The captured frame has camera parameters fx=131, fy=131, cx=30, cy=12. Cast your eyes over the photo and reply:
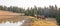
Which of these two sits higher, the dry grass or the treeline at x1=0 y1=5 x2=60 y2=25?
the treeline at x1=0 y1=5 x2=60 y2=25

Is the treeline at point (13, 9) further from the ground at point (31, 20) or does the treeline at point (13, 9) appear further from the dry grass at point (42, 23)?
the dry grass at point (42, 23)

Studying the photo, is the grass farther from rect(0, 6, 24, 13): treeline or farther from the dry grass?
rect(0, 6, 24, 13): treeline

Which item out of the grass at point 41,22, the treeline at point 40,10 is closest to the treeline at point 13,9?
the treeline at point 40,10

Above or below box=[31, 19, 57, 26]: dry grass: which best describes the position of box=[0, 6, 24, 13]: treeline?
above

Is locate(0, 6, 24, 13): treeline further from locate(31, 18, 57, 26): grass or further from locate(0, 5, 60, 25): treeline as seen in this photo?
locate(31, 18, 57, 26): grass

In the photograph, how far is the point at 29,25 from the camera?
58.9 inches

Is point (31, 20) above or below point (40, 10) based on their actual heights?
below

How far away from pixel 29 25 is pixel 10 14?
25cm

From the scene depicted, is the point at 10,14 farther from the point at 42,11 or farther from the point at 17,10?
the point at 42,11

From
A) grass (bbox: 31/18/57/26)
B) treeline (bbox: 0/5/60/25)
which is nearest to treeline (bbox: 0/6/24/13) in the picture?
treeline (bbox: 0/5/60/25)

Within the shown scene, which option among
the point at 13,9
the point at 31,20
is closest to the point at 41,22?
the point at 31,20

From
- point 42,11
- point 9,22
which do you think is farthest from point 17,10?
point 42,11

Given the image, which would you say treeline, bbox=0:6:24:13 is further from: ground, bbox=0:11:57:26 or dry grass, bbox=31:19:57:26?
dry grass, bbox=31:19:57:26

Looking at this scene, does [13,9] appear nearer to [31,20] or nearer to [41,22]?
[31,20]
